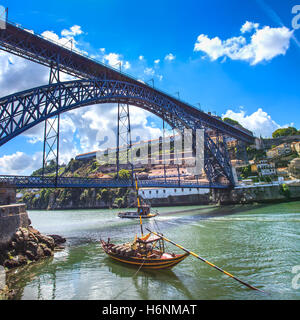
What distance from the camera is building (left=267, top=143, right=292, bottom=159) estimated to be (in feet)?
201

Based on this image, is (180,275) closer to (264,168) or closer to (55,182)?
(55,182)

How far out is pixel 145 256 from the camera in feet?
39.7

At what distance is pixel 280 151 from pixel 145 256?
64.6m

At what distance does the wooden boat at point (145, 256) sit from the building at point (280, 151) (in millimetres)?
60726

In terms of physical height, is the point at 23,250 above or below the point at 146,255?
below

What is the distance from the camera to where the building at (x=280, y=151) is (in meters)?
61.1

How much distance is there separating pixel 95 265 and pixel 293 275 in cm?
1104

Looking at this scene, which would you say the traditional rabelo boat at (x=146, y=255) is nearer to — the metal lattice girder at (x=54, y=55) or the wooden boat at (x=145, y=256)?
the wooden boat at (x=145, y=256)

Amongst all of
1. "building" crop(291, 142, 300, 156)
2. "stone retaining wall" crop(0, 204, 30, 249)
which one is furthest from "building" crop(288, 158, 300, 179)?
"stone retaining wall" crop(0, 204, 30, 249)

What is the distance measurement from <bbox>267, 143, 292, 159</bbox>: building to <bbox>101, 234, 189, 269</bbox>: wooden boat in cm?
6073

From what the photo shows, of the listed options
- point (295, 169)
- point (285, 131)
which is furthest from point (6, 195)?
point (285, 131)

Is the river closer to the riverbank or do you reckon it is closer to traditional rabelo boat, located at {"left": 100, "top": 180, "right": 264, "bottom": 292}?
traditional rabelo boat, located at {"left": 100, "top": 180, "right": 264, "bottom": 292}

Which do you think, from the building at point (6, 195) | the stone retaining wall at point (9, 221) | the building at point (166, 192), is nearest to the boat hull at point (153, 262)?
the stone retaining wall at point (9, 221)

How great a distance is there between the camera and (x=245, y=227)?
22.2m
